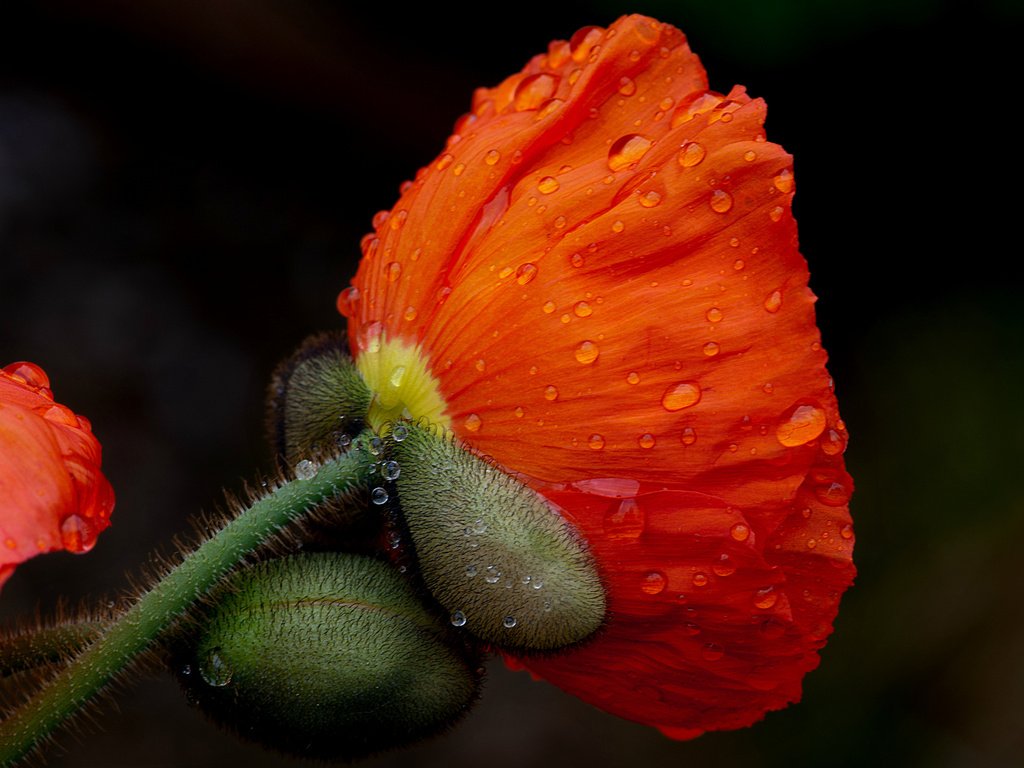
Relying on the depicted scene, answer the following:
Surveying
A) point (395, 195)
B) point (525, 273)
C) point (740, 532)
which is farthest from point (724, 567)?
point (395, 195)

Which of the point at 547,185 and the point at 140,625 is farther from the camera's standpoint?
the point at 547,185

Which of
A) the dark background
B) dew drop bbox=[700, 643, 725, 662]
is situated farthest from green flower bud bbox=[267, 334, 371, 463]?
the dark background

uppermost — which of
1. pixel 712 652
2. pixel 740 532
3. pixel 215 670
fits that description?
pixel 740 532

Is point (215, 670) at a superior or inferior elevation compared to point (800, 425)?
inferior

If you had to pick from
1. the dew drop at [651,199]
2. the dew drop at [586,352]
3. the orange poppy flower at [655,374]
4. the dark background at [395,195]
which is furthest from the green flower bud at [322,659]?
the dark background at [395,195]

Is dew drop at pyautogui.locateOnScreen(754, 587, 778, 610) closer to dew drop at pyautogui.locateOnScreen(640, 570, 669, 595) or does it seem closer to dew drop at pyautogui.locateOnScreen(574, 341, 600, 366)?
dew drop at pyautogui.locateOnScreen(640, 570, 669, 595)

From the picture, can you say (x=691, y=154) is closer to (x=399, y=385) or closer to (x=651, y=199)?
(x=651, y=199)
